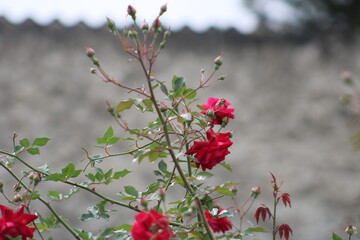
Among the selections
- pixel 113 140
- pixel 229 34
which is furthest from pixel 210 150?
pixel 229 34

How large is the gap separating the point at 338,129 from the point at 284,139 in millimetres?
416

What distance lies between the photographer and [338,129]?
165 inches

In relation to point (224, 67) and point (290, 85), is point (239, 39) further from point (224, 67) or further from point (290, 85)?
point (290, 85)

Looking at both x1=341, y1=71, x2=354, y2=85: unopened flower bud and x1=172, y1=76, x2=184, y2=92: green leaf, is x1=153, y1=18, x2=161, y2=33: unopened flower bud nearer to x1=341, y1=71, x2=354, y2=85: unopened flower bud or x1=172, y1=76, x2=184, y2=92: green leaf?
x1=172, y1=76, x2=184, y2=92: green leaf

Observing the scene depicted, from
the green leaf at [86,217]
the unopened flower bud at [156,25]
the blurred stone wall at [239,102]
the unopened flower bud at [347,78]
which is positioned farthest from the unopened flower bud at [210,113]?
the blurred stone wall at [239,102]

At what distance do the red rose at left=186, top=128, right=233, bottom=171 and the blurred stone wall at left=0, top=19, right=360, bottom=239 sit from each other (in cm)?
262

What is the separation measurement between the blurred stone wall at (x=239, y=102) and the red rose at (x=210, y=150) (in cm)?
262

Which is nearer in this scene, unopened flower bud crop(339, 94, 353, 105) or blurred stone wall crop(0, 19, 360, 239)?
unopened flower bud crop(339, 94, 353, 105)

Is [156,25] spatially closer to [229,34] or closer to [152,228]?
[152,228]

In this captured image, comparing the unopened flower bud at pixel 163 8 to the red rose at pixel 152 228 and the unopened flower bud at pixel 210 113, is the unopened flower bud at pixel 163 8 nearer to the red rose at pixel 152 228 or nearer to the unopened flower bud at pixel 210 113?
the unopened flower bud at pixel 210 113

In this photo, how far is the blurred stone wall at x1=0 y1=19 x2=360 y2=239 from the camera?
3.72 metres

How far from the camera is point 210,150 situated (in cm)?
107

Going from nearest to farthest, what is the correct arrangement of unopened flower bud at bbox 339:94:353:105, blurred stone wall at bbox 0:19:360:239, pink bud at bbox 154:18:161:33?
1. unopened flower bud at bbox 339:94:353:105
2. pink bud at bbox 154:18:161:33
3. blurred stone wall at bbox 0:19:360:239

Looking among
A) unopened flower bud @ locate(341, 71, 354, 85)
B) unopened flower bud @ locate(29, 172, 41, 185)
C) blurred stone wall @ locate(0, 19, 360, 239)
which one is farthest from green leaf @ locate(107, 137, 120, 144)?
blurred stone wall @ locate(0, 19, 360, 239)
